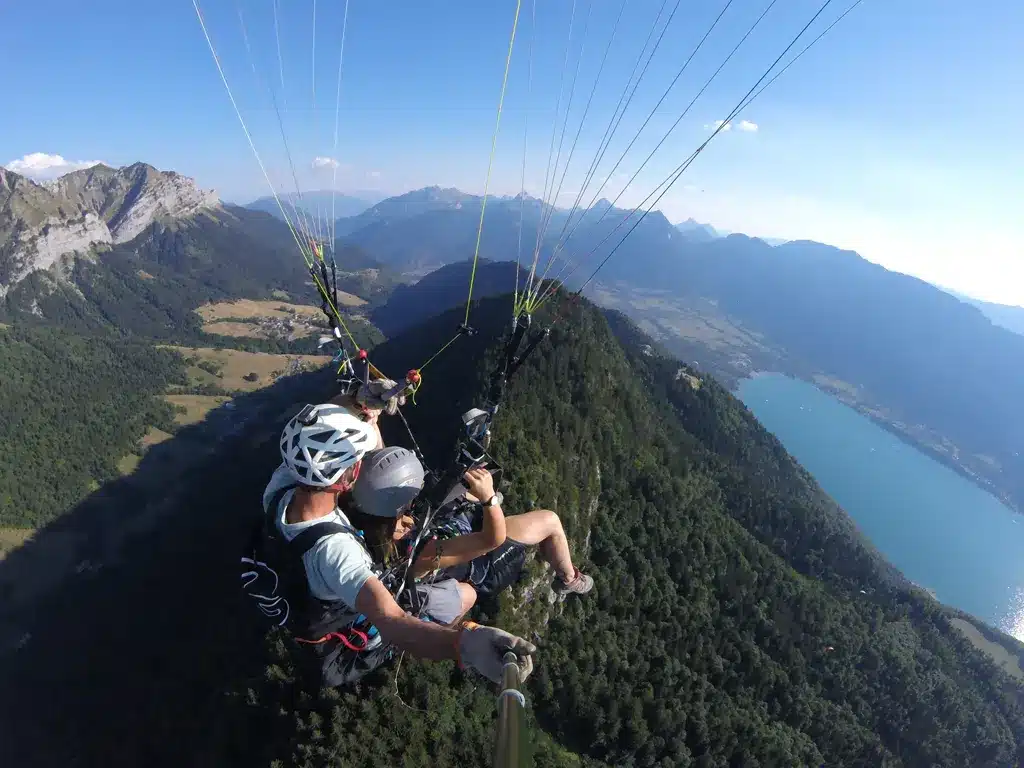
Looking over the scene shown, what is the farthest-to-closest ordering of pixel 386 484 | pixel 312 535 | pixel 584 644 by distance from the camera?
1. pixel 584 644
2. pixel 386 484
3. pixel 312 535

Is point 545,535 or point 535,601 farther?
point 535,601

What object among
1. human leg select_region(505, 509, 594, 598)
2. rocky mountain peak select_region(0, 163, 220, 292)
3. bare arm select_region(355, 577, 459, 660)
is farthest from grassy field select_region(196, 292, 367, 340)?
bare arm select_region(355, 577, 459, 660)

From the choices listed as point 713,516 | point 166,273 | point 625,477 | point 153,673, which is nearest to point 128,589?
point 153,673

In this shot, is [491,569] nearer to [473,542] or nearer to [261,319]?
[473,542]

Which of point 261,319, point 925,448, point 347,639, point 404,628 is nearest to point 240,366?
point 261,319

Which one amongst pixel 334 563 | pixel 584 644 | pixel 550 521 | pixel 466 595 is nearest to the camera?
pixel 334 563

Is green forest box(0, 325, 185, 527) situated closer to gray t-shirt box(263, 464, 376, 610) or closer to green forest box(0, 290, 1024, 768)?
green forest box(0, 290, 1024, 768)

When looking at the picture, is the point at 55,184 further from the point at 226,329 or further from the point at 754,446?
the point at 754,446
